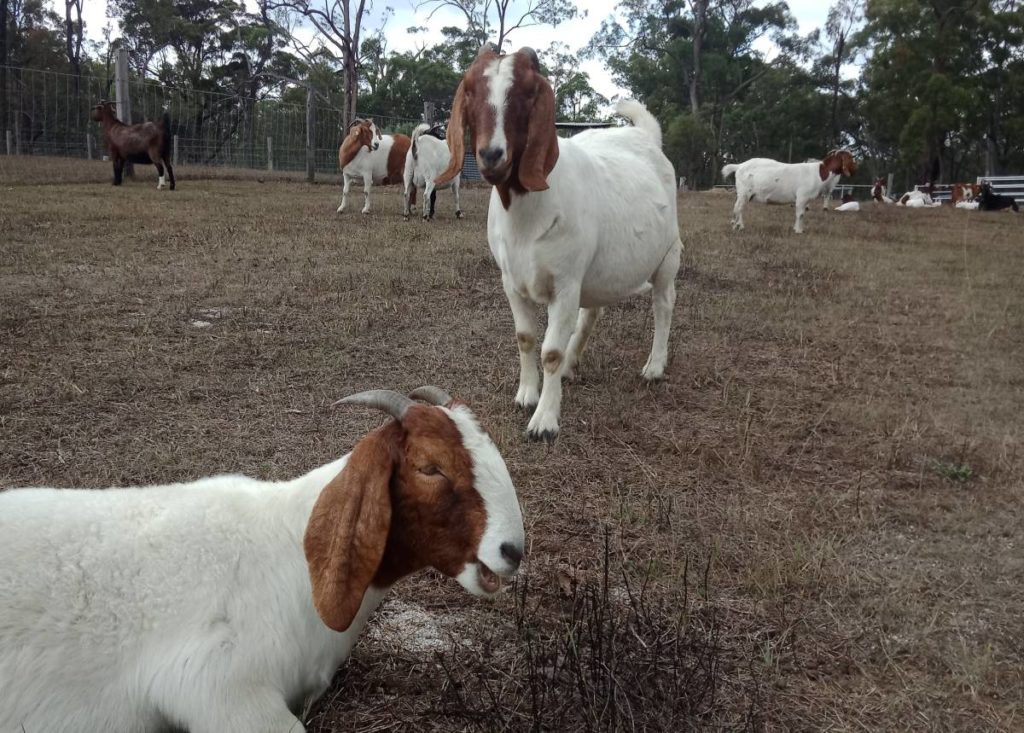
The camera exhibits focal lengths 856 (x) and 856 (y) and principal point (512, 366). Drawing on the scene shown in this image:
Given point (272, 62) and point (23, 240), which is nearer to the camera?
point (23, 240)

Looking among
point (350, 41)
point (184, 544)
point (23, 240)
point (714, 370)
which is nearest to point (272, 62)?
point (350, 41)

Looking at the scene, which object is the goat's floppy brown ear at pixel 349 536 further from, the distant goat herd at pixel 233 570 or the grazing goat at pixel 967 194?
Answer: the grazing goat at pixel 967 194

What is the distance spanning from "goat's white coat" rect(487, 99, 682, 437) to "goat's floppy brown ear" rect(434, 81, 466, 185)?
11.2 inches

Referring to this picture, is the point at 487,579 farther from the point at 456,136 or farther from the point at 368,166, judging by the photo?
the point at 368,166

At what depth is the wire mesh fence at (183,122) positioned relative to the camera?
1942 centimetres

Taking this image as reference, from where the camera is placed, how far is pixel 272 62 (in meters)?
46.1

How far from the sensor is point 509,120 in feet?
13.9

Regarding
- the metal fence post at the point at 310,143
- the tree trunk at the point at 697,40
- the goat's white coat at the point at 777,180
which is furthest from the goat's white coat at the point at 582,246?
the tree trunk at the point at 697,40

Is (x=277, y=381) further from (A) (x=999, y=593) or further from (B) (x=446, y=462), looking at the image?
(A) (x=999, y=593)

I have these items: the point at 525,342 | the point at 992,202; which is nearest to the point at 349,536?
the point at 525,342

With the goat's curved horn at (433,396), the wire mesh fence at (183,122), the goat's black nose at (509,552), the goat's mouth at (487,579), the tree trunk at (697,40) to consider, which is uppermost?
the tree trunk at (697,40)

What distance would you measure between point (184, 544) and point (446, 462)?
2.31 ft

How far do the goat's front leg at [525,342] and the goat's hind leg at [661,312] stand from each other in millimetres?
1043

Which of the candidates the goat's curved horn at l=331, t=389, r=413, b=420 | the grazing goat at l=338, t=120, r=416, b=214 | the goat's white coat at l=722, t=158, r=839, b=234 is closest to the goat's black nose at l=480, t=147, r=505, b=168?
the goat's curved horn at l=331, t=389, r=413, b=420
